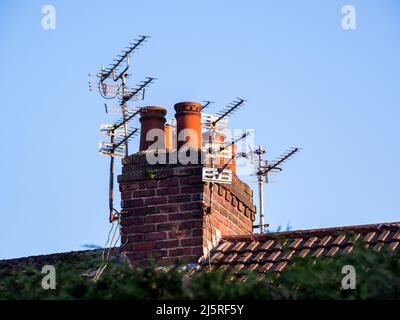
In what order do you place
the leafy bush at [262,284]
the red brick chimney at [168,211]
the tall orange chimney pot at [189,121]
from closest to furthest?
the leafy bush at [262,284], the red brick chimney at [168,211], the tall orange chimney pot at [189,121]

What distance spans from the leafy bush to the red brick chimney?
4.75 m

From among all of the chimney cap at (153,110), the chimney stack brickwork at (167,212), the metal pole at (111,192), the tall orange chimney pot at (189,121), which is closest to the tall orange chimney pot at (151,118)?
the chimney cap at (153,110)

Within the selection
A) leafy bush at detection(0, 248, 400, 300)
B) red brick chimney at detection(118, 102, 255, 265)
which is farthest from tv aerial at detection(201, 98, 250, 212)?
leafy bush at detection(0, 248, 400, 300)

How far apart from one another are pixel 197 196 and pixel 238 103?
2.01 m

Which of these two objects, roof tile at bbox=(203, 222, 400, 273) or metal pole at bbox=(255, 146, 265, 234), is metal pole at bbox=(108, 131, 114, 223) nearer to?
roof tile at bbox=(203, 222, 400, 273)

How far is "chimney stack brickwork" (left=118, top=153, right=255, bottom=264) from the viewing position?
11.9 m

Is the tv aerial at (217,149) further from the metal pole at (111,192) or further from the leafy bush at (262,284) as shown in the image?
the leafy bush at (262,284)

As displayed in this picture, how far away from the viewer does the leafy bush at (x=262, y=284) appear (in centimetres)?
644

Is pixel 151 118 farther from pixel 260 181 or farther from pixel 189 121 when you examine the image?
pixel 260 181

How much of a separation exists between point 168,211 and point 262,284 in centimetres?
541
